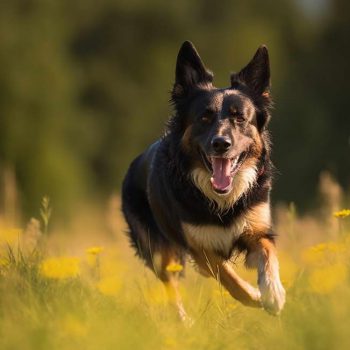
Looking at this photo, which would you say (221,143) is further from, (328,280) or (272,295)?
(328,280)

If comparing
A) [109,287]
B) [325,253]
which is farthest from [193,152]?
[109,287]

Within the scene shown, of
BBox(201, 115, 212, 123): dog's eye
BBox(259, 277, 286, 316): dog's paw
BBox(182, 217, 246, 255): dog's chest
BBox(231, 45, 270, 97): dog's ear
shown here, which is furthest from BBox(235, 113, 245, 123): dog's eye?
BBox(259, 277, 286, 316): dog's paw

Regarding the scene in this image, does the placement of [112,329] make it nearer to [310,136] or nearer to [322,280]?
[322,280]

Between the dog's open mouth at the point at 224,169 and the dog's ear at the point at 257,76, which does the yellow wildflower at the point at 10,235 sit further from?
the dog's ear at the point at 257,76

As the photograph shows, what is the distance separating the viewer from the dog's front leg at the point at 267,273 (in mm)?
5699

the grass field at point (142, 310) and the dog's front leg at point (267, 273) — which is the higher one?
the grass field at point (142, 310)

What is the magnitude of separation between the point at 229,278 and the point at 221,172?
80cm

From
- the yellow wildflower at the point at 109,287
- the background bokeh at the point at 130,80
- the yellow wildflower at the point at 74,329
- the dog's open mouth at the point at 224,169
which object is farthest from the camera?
the background bokeh at the point at 130,80

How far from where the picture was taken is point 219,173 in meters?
6.68

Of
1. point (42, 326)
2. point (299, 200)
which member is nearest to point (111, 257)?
point (42, 326)

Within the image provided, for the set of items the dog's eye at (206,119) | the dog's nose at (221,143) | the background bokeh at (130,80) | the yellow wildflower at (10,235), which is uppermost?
the dog's eye at (206,119)

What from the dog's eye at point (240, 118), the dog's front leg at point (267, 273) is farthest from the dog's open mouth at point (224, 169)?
the dog's front leg at point (267, 273)

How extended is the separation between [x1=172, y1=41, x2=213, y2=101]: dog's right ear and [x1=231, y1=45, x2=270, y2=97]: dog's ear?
0.24m

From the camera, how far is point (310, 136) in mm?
34469
